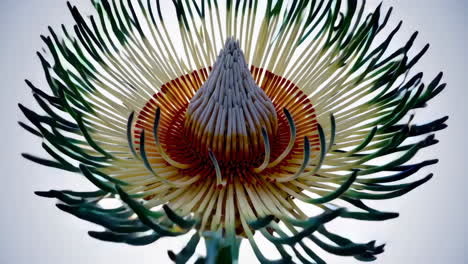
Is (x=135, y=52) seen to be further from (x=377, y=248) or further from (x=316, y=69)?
(x=377, y=248)

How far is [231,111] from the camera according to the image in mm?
635

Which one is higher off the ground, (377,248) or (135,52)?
(135,52)

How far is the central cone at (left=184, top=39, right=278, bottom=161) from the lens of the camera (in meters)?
0.64

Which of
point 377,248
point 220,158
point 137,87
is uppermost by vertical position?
point 137,87

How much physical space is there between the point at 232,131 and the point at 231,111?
24 mm

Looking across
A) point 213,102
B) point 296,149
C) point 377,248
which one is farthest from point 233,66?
point 377,248

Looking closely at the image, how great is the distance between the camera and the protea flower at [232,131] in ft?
1.73

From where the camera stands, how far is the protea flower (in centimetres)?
53

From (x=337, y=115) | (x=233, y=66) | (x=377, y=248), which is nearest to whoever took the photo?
(x=377, y=248)

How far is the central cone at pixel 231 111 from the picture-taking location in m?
0.64

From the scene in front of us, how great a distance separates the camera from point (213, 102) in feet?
2.11

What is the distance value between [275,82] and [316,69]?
65mm

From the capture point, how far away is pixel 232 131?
0.64 meters

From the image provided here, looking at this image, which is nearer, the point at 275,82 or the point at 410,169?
the point at 410,169
